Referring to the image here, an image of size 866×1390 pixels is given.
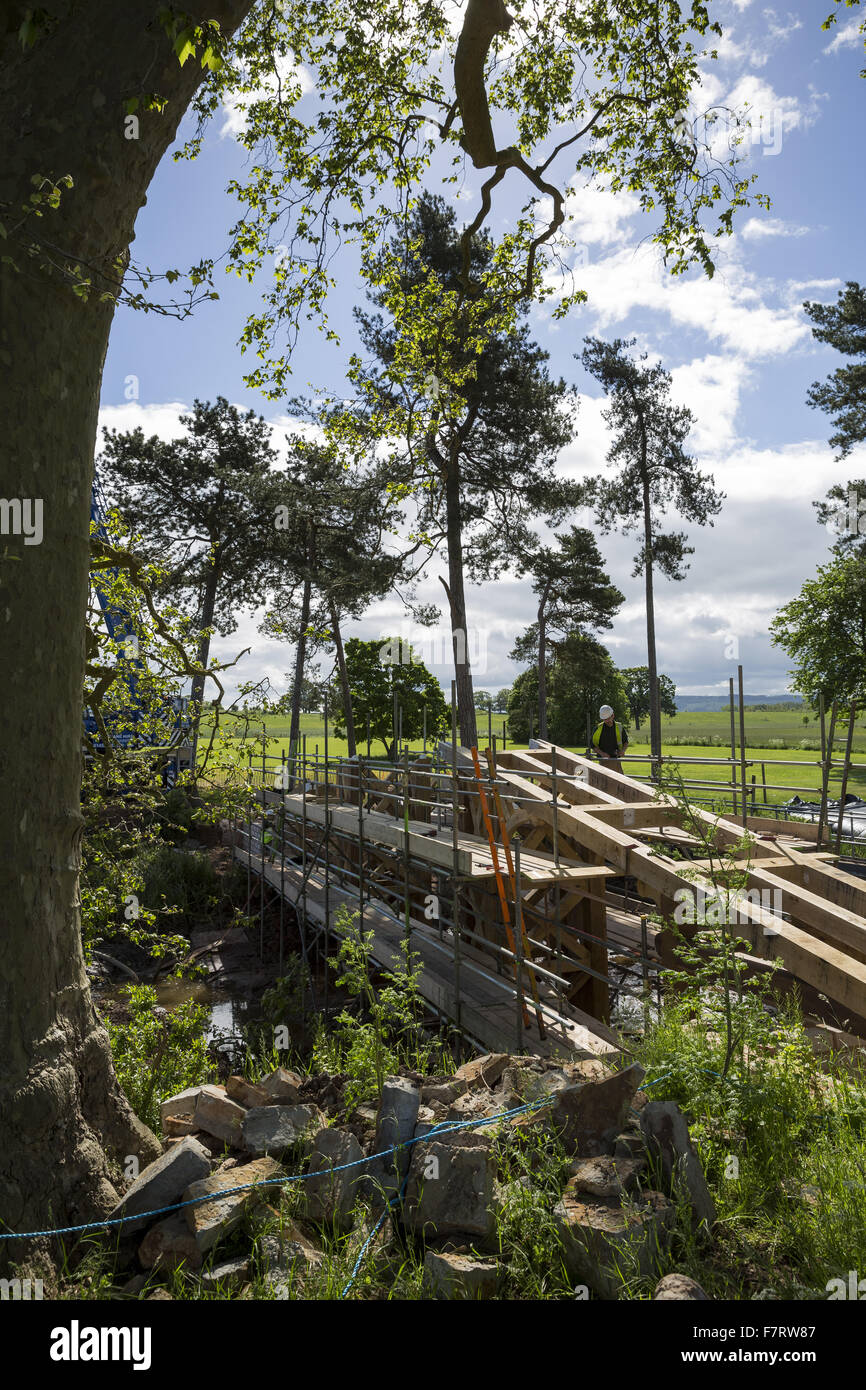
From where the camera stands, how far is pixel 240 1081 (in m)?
4.42

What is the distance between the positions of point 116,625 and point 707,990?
5.43 metres

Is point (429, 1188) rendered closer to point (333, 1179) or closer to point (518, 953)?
point (333, 1179)

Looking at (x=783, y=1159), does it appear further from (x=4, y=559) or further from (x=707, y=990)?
(x=4, y=559)

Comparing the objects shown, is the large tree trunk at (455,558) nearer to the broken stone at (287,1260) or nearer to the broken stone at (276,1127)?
the broken stone at (276,1127)

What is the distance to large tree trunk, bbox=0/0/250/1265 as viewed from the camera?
10.6 ft

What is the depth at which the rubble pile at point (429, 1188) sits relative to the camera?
9.39 feet

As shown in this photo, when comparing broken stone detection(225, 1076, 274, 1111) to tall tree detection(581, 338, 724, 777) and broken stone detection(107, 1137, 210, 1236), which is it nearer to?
broken stone detection(107, 1137, 210, 1236)

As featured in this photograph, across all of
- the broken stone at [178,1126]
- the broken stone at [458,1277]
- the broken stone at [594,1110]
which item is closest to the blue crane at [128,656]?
the broken stone at [178,1126]

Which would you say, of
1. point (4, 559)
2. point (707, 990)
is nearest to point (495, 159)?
point (4, 559)

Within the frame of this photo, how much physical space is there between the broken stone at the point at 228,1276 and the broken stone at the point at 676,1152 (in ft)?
5.22

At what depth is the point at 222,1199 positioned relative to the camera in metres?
3.21

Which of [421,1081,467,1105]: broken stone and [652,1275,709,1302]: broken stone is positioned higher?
[652,1275,709,1302]: broken stone

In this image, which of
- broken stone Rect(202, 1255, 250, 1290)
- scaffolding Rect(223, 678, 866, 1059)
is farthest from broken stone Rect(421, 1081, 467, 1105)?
scaffolding Rect(223, 678, 866, 1059)

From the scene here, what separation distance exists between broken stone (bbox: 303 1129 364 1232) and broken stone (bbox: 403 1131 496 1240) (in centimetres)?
23
